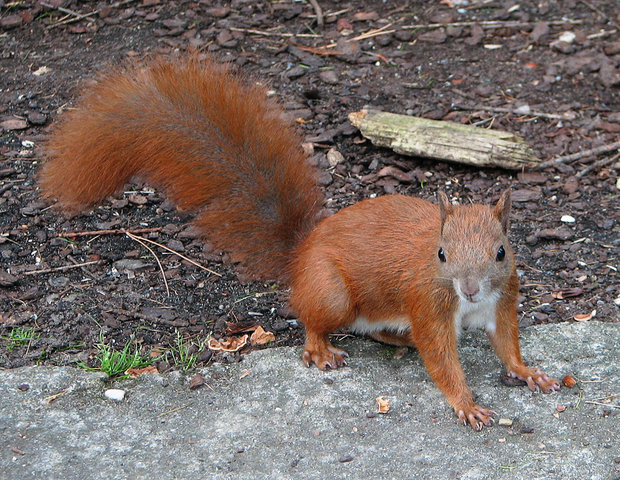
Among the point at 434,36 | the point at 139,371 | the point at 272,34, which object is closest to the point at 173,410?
the point at 139,371

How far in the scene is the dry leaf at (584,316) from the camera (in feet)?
12.3

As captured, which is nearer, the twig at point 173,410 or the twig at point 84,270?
the twig at point 173,410

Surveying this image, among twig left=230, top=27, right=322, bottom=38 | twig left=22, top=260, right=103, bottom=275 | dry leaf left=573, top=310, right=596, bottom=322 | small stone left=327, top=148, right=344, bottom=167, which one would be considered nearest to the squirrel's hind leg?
dry leaf left=573, top=310, right=596, bottom=322

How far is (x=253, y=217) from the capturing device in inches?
139

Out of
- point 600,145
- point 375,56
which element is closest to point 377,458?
point 600,145

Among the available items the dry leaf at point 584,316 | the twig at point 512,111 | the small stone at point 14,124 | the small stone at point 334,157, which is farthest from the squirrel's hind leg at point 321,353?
the small stone at point 14,124

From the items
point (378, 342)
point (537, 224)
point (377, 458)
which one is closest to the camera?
point (377, 458)

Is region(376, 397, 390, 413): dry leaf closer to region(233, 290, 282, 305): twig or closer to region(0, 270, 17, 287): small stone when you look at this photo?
region(233, 290, 282, 305): twig

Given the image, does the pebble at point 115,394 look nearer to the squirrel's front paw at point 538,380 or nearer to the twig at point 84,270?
the twig at point 84,270

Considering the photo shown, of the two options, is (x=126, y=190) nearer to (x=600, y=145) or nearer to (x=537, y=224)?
(x=537, y=224)

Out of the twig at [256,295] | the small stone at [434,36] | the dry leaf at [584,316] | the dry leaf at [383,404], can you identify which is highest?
the small stone at [434,36]

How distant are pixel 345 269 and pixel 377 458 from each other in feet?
2.58

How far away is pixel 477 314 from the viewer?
3184mm

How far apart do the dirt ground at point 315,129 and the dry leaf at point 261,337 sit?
50mm
